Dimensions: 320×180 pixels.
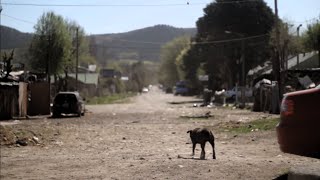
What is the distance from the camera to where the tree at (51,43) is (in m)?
59.0

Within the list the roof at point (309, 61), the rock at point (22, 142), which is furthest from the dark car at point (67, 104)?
the roof at point (309, 61)

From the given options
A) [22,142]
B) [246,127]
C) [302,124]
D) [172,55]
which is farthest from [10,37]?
[172,55]

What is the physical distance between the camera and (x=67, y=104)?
3644cm

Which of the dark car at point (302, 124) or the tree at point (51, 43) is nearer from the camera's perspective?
the dark car at point (302, 124)

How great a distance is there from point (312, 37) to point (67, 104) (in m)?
34.2

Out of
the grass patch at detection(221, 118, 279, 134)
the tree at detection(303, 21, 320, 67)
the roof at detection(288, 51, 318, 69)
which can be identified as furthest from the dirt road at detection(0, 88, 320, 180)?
the roof at detection(288, 51, 318, 69)

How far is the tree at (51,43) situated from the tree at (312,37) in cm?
2710

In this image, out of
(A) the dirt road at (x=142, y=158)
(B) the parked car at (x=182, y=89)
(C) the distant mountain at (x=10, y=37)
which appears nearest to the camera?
(A) the dirt road at (x=142, y=158)

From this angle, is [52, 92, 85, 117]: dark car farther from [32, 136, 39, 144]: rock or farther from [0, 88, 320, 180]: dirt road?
[32, 136, 39, 144]: rock

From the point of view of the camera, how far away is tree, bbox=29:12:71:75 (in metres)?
59.0

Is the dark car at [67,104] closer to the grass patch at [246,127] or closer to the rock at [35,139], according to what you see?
the grass patch at [246,127]

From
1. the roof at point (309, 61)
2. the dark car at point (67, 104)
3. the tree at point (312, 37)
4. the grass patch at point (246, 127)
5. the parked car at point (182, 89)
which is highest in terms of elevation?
the tree at point (312, 37)

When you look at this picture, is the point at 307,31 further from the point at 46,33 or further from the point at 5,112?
the point at 5,112

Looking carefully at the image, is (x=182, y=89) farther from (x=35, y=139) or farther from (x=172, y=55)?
(x=35, y=139)
